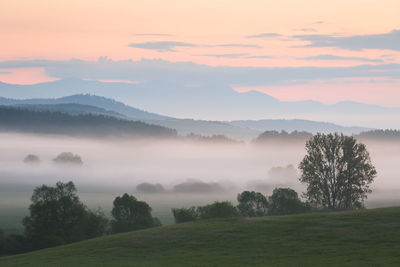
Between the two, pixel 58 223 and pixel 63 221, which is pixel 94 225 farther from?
pixel 58 223

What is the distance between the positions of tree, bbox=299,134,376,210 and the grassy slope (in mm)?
23683

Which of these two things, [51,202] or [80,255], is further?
[51,202]

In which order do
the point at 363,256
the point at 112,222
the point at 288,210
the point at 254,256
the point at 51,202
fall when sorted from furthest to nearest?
the point at 288,210 < the point at 112,222 < the point at 51,202 < the point at 254,256 < the point at 363,256

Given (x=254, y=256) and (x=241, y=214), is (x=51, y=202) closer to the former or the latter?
(x=241, y=214)

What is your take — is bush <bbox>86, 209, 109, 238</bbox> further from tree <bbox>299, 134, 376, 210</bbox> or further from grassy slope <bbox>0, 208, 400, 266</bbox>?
tree <bbox>299, 134, 376, 210</bbox>

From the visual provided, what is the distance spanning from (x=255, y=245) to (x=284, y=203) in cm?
4940

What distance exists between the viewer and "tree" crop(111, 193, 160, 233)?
105688mm

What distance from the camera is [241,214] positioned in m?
117

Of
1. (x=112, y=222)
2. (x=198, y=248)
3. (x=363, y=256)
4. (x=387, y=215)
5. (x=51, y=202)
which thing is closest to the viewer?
(x=363, y=256)

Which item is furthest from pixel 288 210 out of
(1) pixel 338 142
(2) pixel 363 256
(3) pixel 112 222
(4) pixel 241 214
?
(2) pixel 363 256

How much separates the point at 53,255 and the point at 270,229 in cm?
2427

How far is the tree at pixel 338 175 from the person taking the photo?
336ft

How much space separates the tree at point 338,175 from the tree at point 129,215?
84.3ft

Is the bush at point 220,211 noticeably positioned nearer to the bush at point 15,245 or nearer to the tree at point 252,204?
the tree at point 252,204
